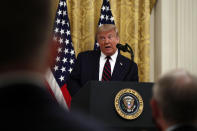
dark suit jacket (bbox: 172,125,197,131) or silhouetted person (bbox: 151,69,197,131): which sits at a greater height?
silhouetted person (bbox: 151,69,197,131)

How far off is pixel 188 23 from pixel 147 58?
106 centimetres

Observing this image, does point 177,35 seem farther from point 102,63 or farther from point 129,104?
point 129,104

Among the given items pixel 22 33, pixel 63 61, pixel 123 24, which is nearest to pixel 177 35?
pixel 123 24

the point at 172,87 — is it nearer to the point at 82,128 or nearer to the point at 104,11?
the point at 82,128

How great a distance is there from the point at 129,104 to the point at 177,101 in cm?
242

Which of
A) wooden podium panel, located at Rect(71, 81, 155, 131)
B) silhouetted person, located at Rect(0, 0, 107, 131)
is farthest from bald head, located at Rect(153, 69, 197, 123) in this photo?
wooden podium panel, located at Rect(71, 81, 155, 131)

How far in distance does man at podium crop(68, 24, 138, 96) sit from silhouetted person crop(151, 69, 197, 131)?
4281 mm

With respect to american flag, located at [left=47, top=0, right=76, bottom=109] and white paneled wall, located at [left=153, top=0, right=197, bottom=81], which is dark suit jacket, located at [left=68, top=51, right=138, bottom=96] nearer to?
american flag, located at [left=47, top=0, right=76, bottom=109]

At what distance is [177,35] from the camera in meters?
7.55

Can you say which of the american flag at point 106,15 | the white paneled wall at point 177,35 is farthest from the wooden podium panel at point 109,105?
the white paneled wall at point 177,35

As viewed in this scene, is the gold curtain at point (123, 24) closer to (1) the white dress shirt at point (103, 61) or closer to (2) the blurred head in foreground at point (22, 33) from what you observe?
(1) the white dress shirt at point (103, 61)

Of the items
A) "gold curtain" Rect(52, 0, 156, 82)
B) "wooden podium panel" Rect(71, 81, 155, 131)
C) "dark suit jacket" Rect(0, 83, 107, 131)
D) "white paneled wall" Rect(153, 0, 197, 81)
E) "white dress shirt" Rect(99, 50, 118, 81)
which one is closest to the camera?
"dark suit jacket" Rect(0, 83, 107, 131)

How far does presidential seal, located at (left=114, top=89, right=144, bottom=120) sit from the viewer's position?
393cm

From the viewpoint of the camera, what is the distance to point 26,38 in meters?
0.59
